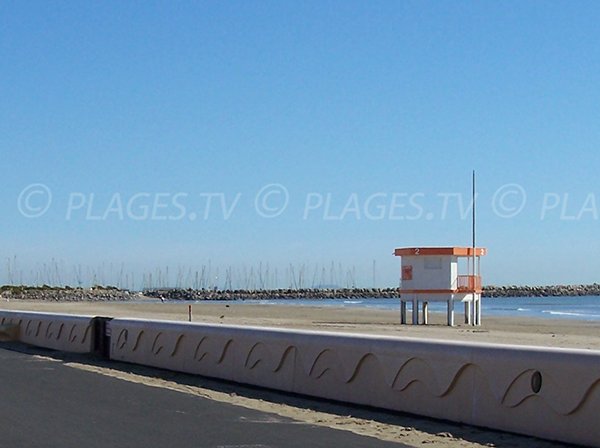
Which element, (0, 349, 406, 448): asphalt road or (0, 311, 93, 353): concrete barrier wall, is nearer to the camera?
(0, 349, 406, 448): asphalt road

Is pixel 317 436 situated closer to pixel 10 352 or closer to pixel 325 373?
pixel 325 373

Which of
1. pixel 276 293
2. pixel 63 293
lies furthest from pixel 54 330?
pixel 276 293

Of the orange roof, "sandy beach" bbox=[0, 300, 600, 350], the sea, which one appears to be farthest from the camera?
the sea

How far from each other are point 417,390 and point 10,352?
14539mm

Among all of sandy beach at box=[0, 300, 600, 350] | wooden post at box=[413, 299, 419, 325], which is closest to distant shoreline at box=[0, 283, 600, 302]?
sandy beach at box=[0, 300, 600, 350]

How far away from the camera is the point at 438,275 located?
42562 millimetres

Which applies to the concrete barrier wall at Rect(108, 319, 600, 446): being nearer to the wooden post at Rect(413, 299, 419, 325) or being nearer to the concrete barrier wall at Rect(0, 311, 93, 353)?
the concrete barrier wall at Rect(0, 311, 93, 353)

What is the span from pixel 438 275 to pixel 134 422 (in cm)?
3189

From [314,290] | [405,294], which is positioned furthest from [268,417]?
[314,290]

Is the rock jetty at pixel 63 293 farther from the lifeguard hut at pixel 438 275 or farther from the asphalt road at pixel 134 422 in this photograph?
the asphalt road at pixel 134 422

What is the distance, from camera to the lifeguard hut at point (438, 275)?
4228 centimetres

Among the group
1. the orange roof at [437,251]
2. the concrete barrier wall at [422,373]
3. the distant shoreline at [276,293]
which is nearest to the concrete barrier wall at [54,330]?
the concrete barrier wall at [422,373]

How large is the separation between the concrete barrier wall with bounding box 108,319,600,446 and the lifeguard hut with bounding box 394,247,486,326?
25001 mm

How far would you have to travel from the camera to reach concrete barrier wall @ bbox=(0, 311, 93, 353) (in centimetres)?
2325
